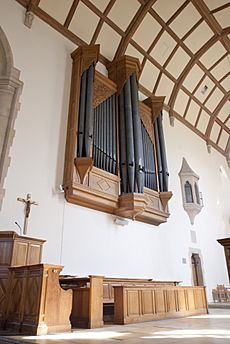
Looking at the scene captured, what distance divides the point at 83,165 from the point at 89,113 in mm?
1398

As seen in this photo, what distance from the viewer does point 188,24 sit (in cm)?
927

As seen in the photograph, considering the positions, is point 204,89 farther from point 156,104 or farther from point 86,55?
point 86,55

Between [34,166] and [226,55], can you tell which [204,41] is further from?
[34,166]

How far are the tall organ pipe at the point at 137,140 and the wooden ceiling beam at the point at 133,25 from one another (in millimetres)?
1008

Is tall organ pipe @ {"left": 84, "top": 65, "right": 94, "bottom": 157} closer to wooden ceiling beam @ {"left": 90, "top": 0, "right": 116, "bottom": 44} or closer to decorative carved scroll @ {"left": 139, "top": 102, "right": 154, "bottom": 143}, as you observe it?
wooden ceiling beam @ {"left": 90, "top": 0, "right": 116, "bottom": 44}

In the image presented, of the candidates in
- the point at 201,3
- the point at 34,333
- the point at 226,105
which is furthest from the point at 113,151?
the point at 226,105

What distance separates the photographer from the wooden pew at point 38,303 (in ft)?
11.7

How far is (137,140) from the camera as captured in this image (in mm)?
7496

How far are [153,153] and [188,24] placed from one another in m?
4.29

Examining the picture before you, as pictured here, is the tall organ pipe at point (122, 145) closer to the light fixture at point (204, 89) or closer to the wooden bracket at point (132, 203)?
the wooden bracket at point (132, 203)

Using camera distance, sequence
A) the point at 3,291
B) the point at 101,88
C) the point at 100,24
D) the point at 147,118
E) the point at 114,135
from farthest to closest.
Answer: the point at 147,118, the point at 100,24, the point at 101,88, the point at 114,135, the point at 3,291

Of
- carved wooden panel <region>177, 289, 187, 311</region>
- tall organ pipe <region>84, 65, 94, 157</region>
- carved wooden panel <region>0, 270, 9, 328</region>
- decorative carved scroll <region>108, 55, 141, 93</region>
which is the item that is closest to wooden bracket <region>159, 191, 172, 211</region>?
carved wooden panel <region>177, 289, 187, 311</region>

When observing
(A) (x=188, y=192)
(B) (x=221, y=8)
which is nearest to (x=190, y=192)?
(A) (x=188, y=192)

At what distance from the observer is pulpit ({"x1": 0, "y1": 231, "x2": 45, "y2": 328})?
424 centimetres
